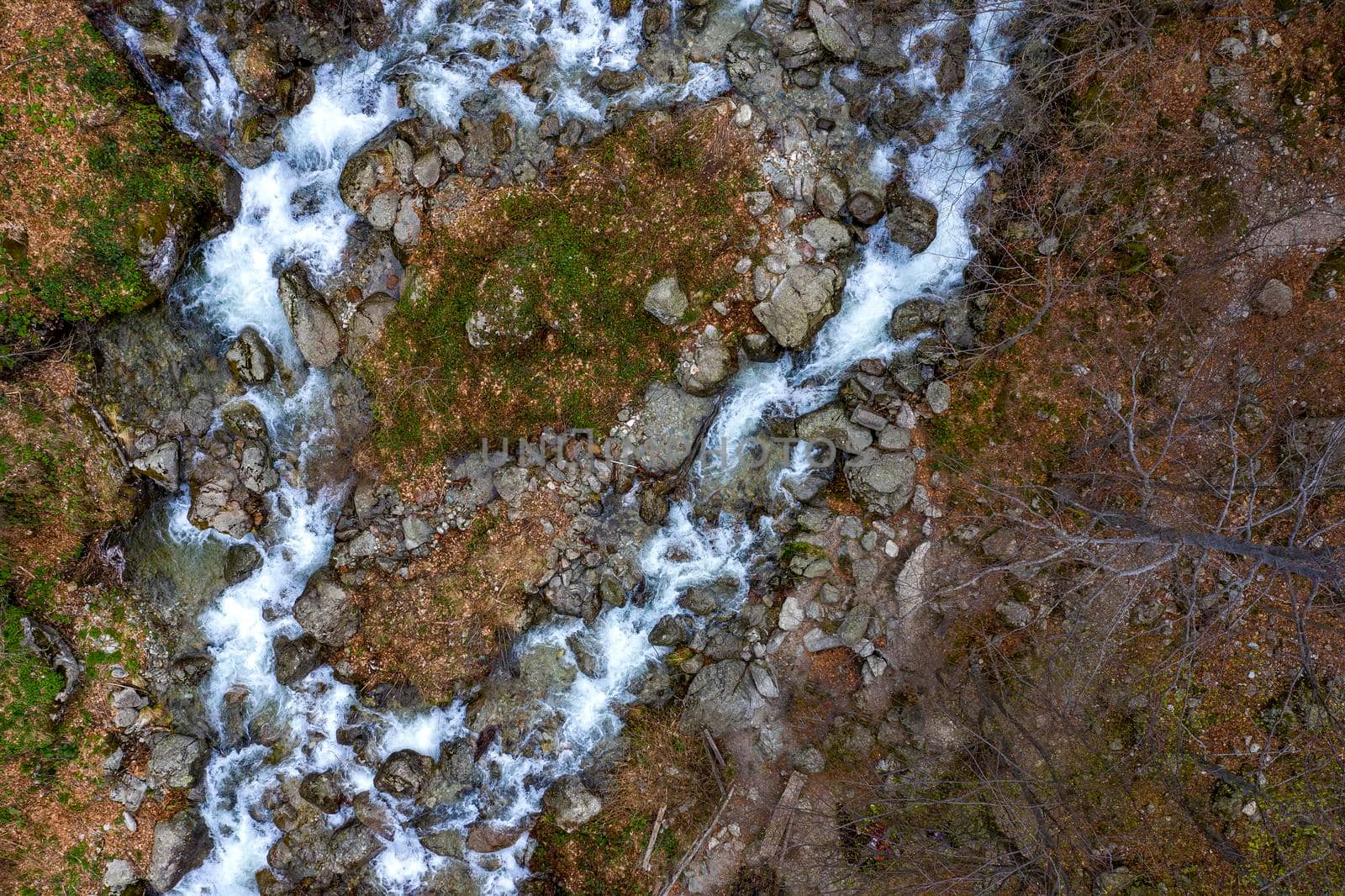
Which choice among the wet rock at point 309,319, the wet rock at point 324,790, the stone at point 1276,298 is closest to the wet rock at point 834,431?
the stone at point 1276,298

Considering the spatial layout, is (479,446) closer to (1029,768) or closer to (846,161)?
(846,161)

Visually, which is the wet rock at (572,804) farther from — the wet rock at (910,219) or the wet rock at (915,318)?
the wet rock at (910,219)

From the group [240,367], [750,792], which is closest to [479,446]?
[240,367]

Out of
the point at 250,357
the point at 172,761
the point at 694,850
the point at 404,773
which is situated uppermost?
the point at 250,357

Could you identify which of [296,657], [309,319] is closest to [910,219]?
[309,319]

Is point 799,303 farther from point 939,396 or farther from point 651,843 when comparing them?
point 651,843

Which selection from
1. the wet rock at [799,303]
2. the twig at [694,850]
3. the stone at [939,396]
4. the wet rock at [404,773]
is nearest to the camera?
the stone at [939,396]
